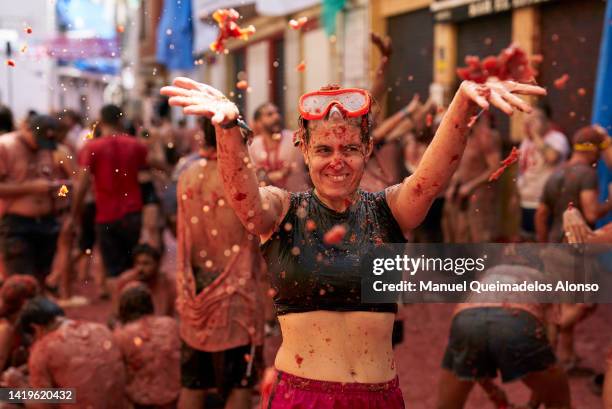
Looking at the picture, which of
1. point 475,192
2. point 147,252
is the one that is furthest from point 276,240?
point 475,192

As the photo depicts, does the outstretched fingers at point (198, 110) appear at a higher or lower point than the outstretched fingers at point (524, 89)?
lower

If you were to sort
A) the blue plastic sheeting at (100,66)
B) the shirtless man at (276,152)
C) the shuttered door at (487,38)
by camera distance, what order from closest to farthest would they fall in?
the shirtless man at (276,152), the shuttered door at (487,38), the blue plastic sheeting at (100,66)

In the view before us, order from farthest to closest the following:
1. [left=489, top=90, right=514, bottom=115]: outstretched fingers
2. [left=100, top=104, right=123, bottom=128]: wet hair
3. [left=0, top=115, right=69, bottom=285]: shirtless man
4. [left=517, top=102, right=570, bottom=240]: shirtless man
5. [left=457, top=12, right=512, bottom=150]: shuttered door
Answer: [left=457, top=12, right=512, bottom=150]: shuttered door, [left=517, top=102, right=570, bottom=240]: shirtless man, [left=100, top=104, right=123, bottom=128]: wet hair, [left=0, top=115, right=69, bottom=285]: shirtless man, [left=489, top=90, right=514, bottom=115]: outstretched fingers

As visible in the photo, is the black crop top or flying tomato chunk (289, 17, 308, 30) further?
flying tomato chunk (289, 17, 308, 30)

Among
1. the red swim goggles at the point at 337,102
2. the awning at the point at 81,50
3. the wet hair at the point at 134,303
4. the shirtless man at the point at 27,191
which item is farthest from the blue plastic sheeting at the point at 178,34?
the red swim goggles at the point at 337,102

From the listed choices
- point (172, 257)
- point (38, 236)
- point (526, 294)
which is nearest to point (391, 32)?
point (172, 257)

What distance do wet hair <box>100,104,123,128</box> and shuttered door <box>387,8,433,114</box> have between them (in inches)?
218

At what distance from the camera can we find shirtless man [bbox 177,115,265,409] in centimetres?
374

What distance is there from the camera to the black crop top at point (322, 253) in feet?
7.33

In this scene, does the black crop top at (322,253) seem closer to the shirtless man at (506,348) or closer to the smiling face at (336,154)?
the smiling face at (336,154)

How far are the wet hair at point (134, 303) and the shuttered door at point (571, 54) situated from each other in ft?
19.0

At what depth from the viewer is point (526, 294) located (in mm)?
3148

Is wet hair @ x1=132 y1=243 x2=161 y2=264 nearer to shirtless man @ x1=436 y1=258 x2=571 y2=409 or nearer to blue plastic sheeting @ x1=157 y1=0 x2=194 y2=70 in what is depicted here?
shirtless man @ x1=436 y1=258 x2=571 y2=409

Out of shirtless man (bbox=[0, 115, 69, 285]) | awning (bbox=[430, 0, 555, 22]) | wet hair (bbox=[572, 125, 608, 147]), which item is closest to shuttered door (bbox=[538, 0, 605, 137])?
awning (bbox=[430, 0, 555, 22])
